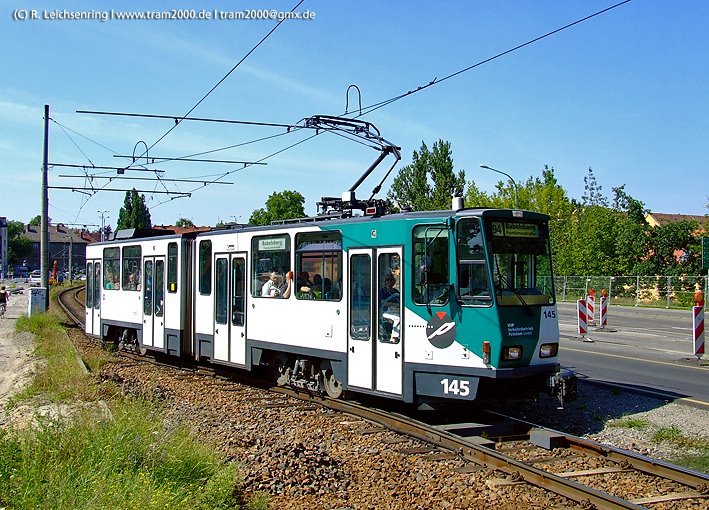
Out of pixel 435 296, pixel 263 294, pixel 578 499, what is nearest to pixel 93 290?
pixel 263 294

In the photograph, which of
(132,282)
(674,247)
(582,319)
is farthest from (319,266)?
(674,247)

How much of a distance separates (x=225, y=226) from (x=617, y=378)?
8622 millimetres

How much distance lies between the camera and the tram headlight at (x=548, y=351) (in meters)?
10.1

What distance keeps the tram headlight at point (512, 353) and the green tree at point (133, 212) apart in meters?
83.6

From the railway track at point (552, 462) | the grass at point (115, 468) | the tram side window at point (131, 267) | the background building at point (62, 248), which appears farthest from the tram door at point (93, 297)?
the background building at point (62, 248)

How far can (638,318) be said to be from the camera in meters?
35.0

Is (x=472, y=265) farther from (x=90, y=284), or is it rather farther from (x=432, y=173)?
(x=432, y=173)

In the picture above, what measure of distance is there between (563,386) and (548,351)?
589mm

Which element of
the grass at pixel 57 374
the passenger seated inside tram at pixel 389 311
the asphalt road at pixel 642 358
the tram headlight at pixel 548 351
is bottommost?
the asphalt road at pixel 642 358

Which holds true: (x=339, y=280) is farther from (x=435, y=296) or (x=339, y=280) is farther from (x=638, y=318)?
(x=638, y=318)

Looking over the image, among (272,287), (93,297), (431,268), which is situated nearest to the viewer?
(431,268)

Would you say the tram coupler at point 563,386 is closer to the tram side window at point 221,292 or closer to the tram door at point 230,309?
the tram door at point 230,309

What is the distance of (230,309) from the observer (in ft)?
47.0

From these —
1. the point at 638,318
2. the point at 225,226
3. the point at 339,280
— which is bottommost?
the point at 638,318
